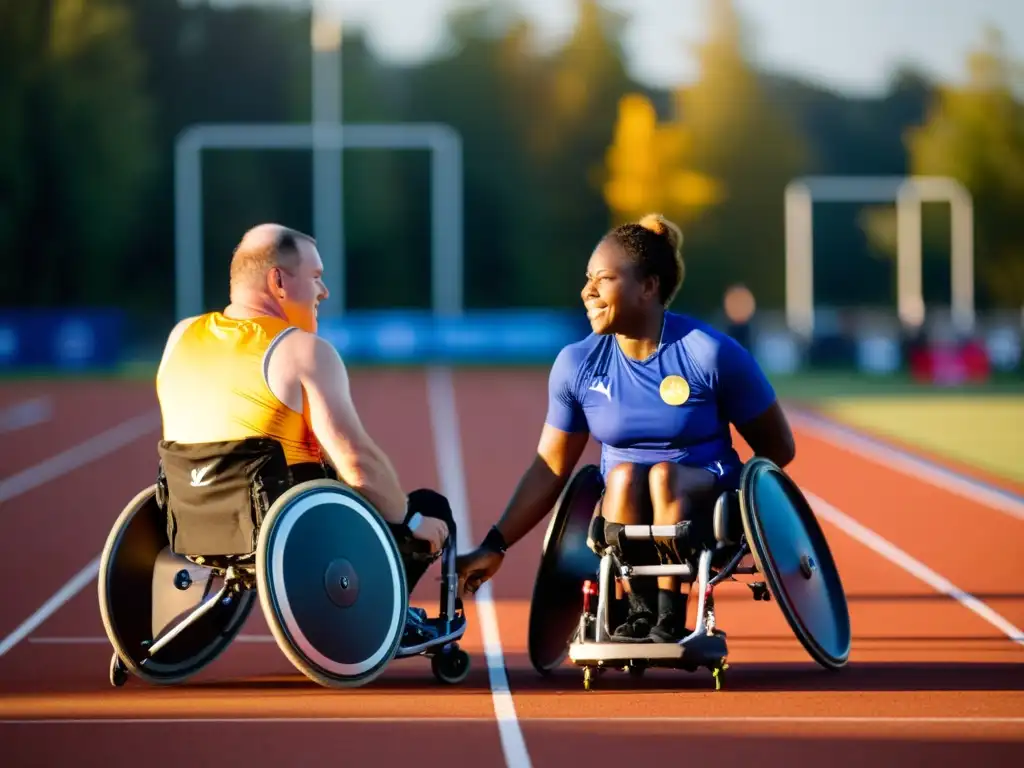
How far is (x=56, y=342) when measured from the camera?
42.4 meters

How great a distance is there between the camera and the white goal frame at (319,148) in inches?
1869

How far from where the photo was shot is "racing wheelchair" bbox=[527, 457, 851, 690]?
22.3 ft

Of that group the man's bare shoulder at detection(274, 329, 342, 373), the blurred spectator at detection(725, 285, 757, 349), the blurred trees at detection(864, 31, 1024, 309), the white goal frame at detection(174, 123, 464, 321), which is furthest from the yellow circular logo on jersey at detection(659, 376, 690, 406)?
the blurred trees at detection(864, 31, 1024, 309)

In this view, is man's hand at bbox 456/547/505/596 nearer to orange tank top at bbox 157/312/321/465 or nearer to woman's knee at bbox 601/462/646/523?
woman's knee at bbox 601/462/646/523

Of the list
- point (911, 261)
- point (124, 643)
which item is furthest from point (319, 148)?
point (124, 643)

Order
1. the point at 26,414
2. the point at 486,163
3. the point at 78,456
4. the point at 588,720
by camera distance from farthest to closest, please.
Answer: the point at 486,163
the point at 26,414
the point at 78,456
the point at 588,720

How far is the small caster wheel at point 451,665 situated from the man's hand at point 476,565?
21 cm

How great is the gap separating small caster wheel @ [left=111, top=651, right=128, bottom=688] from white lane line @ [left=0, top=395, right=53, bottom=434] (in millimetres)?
16980

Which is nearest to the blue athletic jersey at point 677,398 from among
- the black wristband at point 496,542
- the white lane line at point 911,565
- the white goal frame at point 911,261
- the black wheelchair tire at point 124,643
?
the black wristband at point 496,542

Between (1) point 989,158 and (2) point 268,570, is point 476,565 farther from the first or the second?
(1) point 989,158

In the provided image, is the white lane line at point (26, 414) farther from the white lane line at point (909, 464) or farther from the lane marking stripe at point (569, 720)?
the lane marking stripe at point (569, 720)

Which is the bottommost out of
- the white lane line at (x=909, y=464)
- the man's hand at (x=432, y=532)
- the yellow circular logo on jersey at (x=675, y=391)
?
the white lane line at (x=909, y=464)

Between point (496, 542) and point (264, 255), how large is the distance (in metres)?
1.27

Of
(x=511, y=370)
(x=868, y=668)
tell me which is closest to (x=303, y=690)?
(x=868, y=668)
